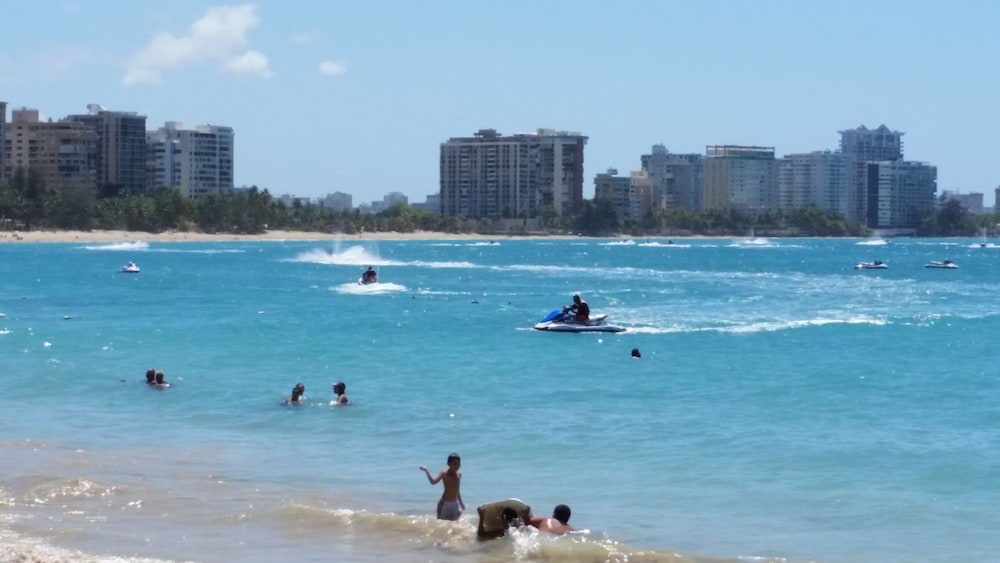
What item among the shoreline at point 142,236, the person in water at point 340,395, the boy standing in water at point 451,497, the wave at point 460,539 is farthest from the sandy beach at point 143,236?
the boy standing in water at point 451,497

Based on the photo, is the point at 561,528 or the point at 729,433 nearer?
the point at 561,528

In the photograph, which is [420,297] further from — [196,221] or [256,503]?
[196,221]

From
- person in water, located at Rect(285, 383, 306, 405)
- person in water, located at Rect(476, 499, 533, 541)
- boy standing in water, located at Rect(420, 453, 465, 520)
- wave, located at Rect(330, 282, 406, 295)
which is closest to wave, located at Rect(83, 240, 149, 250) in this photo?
wave, located at Rect(330, 282, 406, 295)

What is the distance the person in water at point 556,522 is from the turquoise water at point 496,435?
0.25 metres

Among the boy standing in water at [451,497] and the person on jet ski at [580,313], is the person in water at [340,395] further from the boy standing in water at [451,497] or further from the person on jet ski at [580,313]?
the person on jet ski at [580,313]

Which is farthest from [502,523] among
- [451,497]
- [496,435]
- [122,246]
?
[122,246]

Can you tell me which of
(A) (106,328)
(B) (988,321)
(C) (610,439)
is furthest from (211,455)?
(B) (988,321)

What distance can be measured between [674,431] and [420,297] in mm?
42960

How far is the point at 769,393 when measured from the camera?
3036 cm

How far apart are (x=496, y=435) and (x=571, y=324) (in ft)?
67.9

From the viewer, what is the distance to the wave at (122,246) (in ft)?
488

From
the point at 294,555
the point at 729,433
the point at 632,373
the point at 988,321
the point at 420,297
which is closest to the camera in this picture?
the point at 294,555

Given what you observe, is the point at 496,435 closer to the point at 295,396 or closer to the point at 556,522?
the point at 295,396

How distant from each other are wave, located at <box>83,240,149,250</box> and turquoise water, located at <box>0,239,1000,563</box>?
95093 millimetres
